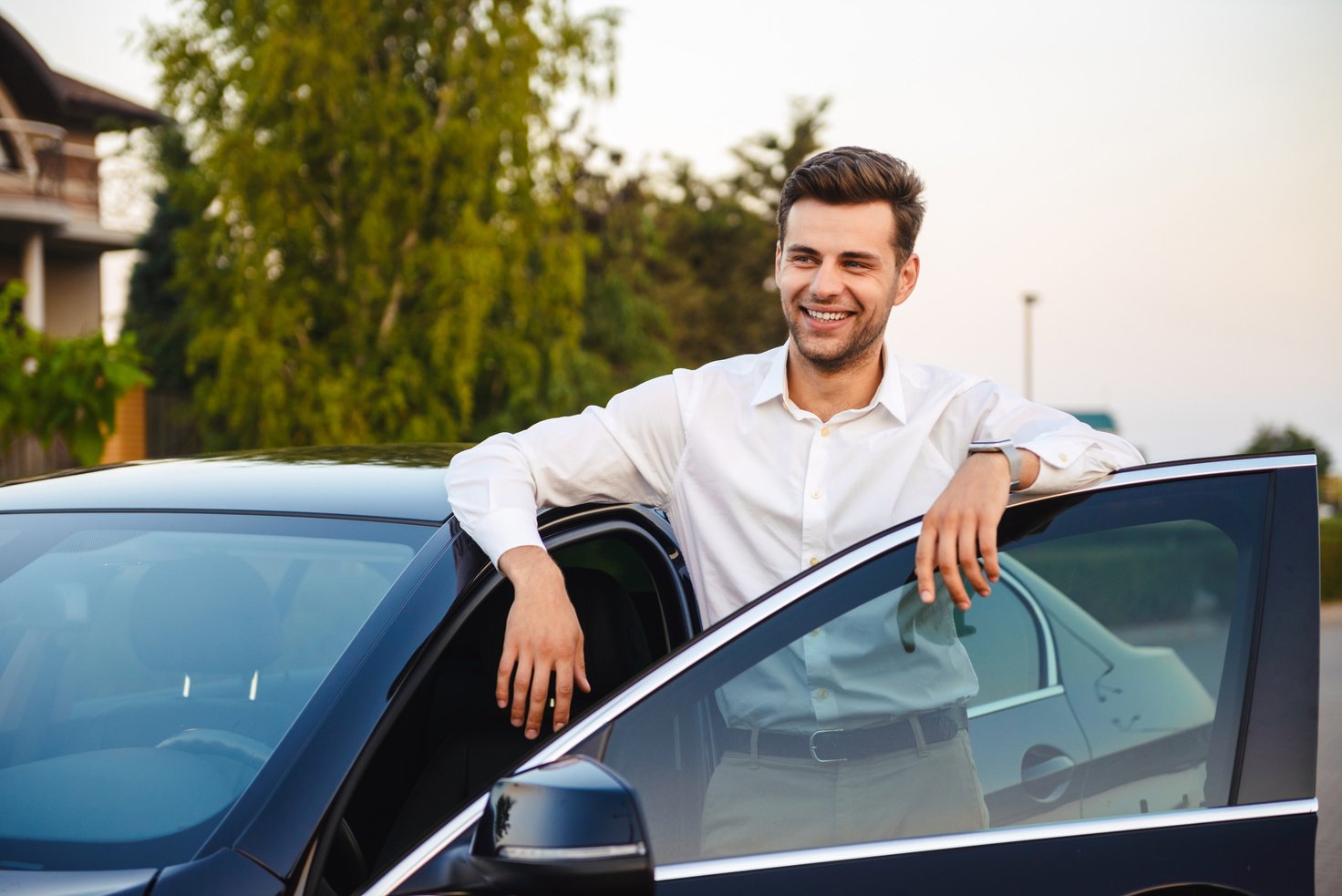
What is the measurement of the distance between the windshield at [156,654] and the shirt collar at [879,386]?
69 cm

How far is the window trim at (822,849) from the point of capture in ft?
5.22

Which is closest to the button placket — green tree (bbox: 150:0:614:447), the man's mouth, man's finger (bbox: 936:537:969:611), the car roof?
the man's mouth

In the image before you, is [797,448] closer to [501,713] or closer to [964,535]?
[964,535]

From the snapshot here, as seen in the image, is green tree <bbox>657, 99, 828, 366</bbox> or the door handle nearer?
the door handle

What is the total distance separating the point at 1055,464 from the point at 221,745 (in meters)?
1.33

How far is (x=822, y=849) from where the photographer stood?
5.38 feet

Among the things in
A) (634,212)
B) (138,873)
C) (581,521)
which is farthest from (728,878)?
(634,212)

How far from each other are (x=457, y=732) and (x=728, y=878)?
1.03m

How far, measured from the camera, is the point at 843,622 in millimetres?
1720

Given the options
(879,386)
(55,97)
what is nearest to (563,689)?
(879,386)

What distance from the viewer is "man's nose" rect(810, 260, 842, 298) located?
2.42 meters

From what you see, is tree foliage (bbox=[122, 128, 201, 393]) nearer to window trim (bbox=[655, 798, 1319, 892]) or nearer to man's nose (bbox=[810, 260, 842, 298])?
man's nose (bbox=[810, 260, 842, 298])

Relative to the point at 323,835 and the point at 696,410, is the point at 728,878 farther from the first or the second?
the point at 696,410

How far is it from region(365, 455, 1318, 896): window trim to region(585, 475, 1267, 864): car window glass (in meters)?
0.01
